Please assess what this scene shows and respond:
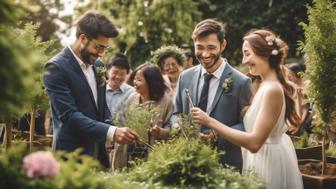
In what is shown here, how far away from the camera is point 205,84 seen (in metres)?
4.79

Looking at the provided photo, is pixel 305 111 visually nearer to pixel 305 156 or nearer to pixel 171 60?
pixel 305 156

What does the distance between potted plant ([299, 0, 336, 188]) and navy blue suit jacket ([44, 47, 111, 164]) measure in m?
2.63

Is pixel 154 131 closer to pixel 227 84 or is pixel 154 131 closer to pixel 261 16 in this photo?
pixel 227 84

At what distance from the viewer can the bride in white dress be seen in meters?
3.75

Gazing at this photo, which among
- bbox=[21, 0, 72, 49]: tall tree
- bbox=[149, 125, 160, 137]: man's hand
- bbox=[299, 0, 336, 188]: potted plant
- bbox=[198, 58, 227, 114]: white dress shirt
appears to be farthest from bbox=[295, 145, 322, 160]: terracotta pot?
bbox=[21, 0, 72, 49]: tall tree

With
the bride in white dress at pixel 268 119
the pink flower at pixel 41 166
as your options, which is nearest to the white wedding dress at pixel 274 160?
the bride in white dress at pixel 268 119

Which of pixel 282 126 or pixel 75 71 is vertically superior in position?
pixel 75 71

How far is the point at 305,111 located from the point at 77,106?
5.07 m

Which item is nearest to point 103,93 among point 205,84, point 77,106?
point 77,106

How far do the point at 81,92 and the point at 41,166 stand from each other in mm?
2082

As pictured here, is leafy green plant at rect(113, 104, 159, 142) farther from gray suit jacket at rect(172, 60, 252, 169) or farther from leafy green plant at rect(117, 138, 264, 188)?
leafy green plant at rect(117, 138, 264, 188)

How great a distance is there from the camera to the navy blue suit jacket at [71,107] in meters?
4.24

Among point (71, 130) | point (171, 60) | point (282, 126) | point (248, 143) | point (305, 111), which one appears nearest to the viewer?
point (248, 143)

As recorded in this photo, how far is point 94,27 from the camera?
442 centimetres
